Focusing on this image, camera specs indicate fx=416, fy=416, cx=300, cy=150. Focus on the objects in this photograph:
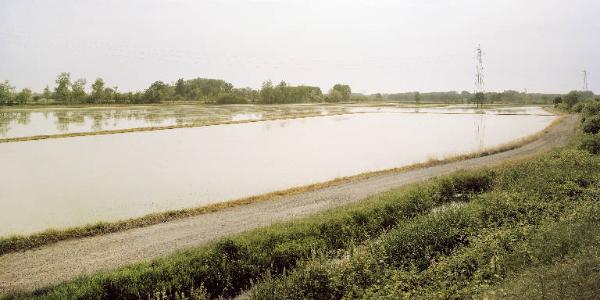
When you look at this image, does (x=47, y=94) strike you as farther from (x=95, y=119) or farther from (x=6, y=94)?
(x=95, y=119)

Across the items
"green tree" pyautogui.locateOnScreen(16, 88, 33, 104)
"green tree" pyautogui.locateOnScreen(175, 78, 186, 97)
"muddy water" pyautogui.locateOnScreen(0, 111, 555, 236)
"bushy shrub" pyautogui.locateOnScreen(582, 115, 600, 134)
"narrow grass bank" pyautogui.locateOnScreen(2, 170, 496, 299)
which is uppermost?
"green tree" pyautogui.locateOnScreen(175, 78, 186, 97)

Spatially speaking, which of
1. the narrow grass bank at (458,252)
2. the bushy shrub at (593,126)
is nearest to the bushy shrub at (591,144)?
the bushy shrub at (593,126)

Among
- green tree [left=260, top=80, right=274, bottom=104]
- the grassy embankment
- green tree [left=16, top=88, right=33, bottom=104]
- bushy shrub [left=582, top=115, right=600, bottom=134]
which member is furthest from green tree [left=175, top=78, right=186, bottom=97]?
the grassy embankment

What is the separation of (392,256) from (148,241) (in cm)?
843

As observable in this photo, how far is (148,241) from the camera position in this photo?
14.7 m

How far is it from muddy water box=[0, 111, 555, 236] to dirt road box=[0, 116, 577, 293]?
211cm

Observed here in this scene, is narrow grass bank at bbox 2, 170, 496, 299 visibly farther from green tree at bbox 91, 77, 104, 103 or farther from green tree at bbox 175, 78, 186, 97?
green tree at bbox 175, 78, 186, 97

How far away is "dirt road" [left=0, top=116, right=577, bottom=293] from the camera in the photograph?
1218 cm

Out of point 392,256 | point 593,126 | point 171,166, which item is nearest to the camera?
point 392,256

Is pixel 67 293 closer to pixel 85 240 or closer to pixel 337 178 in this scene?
pixel 85 240

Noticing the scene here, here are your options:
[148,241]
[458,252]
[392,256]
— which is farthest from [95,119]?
[458,252]

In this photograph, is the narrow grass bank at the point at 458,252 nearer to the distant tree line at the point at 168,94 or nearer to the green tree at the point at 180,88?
the distant tree line at the point at 168,94

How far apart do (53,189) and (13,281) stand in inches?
390

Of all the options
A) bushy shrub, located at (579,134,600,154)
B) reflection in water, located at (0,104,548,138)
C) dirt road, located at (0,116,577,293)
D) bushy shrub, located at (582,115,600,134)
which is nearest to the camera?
dirt road, located at (0,116,577,293)
